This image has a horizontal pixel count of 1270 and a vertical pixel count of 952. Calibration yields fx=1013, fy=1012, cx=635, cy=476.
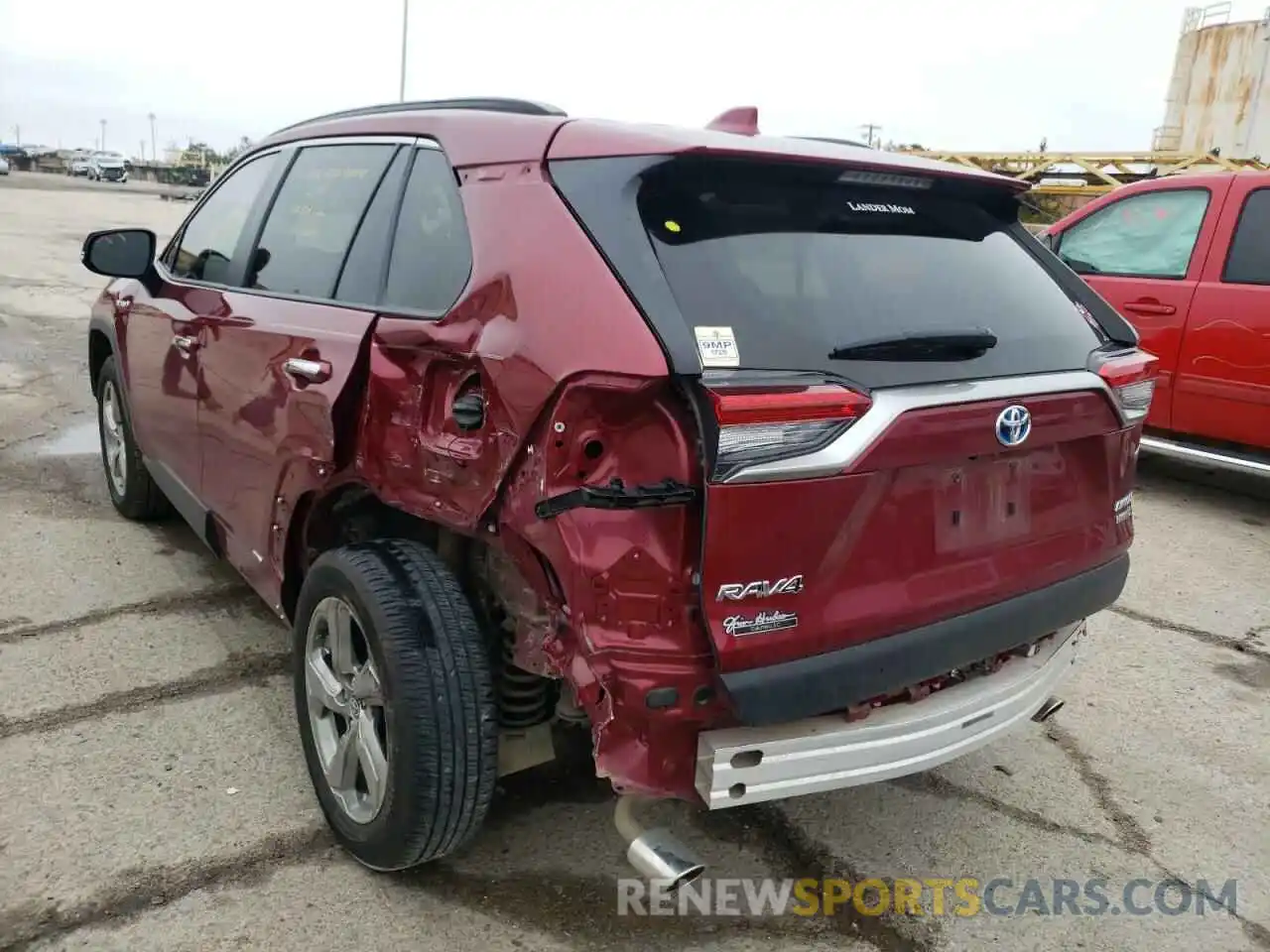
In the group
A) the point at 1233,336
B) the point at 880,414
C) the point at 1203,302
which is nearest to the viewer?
the point at 880,414

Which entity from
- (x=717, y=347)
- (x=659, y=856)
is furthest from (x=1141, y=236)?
(x=659, y=856)

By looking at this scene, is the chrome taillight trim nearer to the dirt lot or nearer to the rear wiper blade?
the rear wiper blade

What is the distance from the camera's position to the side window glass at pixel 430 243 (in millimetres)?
2432

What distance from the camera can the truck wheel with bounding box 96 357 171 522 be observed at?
487 centimetres

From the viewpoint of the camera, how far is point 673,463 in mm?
1946

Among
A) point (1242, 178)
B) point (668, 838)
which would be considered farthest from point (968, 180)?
point (1242, 178)

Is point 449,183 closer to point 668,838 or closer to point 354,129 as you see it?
point 354,129

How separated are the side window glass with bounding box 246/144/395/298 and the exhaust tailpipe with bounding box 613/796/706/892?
5.64ft

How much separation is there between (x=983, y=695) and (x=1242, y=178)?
17.1ft

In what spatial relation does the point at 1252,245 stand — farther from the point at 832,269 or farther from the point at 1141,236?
the point at 832,269

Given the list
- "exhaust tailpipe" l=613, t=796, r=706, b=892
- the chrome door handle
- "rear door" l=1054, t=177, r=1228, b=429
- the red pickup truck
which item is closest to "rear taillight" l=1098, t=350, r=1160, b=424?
"exhaust tailpipe" l=613, t=796, r=706, b=892

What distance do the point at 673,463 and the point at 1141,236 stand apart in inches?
233

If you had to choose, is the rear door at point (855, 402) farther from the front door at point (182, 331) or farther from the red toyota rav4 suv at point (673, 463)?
the front door at point (182, 331)

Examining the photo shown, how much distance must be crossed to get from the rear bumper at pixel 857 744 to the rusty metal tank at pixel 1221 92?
33125 millimetres
